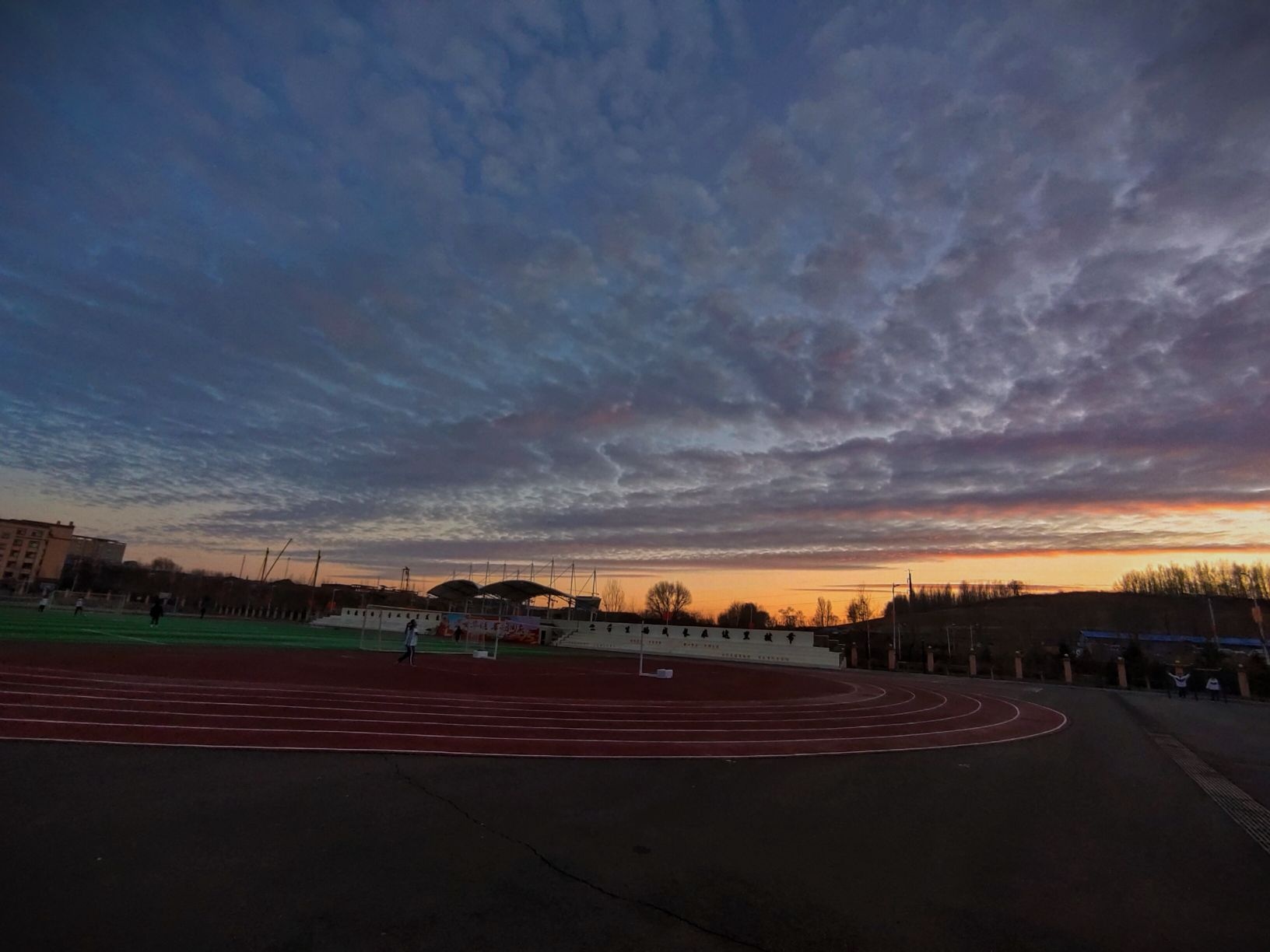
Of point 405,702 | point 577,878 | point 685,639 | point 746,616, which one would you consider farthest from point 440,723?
point 746,616

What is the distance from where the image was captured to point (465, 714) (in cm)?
1227

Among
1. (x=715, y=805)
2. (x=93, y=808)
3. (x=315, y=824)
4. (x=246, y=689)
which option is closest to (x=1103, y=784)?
(x=715, y=805)

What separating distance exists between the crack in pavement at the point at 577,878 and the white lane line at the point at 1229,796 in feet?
22.3

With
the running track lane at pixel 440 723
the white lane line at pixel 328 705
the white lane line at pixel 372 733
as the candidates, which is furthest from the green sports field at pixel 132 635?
the white lane line at pixel 372 733

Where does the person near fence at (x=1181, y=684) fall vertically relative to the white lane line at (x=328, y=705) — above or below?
above

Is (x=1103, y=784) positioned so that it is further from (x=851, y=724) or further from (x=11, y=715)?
(x=11, y=715)

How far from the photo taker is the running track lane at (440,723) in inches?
357

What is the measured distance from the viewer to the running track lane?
9078 millimetres

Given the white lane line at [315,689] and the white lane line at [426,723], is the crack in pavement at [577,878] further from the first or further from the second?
the white lane line at [315,689]

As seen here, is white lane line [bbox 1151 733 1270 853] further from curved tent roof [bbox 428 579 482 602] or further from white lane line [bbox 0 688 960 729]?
curved tent roof [bbox 428 579 482 602]

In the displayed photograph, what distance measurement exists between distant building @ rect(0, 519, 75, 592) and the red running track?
447 feet

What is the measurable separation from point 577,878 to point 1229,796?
34.0 ft

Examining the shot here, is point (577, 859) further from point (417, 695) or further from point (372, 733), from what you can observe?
point (417, 695)

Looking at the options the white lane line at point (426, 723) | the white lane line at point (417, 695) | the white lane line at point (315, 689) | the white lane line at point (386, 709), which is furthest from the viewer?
the white lane line at point (315, 689)
